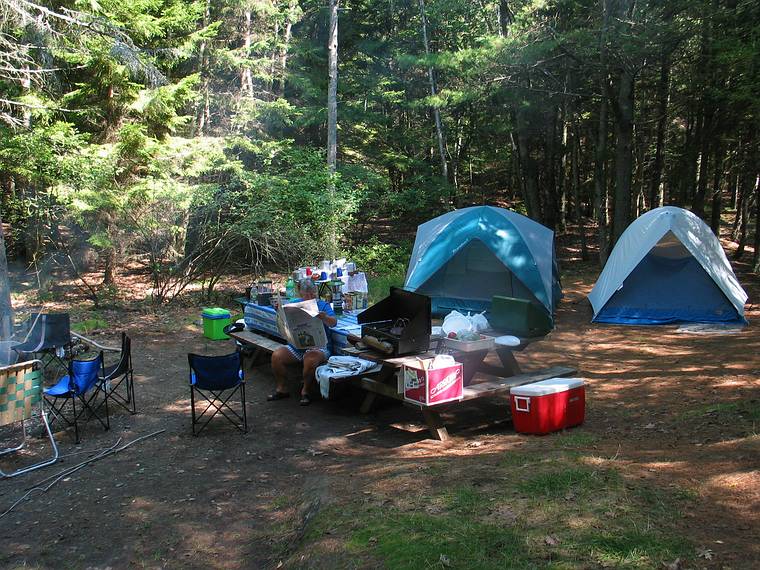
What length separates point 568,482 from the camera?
134 inches

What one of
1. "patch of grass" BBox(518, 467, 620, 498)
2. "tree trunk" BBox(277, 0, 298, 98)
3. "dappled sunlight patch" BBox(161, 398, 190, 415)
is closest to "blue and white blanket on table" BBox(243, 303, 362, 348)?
"dappled sunlight patch" BBox(161, 398, 190, 415)

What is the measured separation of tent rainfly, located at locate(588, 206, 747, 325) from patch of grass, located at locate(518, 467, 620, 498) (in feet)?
20.7

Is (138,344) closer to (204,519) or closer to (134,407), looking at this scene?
(134,407)

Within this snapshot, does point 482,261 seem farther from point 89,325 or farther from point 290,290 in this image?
point 89,325

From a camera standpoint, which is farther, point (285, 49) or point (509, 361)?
point (285, 49)

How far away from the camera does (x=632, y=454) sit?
4055 mm

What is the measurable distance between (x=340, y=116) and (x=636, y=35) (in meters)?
9.40

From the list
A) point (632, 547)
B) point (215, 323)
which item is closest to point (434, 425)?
point (632, 547)

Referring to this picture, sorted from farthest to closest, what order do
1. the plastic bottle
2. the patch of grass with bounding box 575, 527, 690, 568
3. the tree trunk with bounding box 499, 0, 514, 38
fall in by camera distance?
the tree trunk with bounding box 499, 0, 514, 38, the plastic bottle, the patch of grass with bounding box 575, 527, 690, 568

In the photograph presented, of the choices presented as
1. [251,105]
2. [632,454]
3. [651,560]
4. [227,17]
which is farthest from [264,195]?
[651,560]

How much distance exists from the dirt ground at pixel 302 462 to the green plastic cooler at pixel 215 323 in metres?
1.29

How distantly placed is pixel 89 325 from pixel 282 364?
14.4 feet

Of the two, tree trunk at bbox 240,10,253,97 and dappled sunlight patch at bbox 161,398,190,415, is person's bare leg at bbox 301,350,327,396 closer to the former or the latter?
dappled sunlight patch at bbox 161,398,190,415

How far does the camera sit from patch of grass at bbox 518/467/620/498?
3.30 meters
